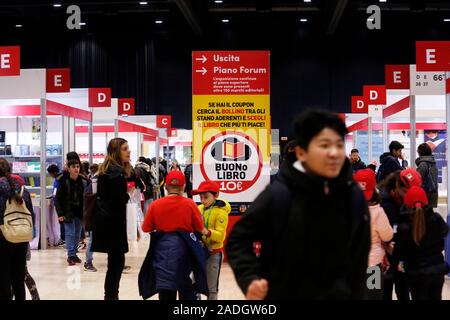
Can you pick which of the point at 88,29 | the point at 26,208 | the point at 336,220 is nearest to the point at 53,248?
the point at 26,208

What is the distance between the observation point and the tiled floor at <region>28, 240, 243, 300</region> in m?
5.90

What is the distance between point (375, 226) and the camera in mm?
3727

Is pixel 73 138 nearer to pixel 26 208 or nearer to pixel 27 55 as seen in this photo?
pixel 26 208

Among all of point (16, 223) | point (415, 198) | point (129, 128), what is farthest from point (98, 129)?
point (415, 198)

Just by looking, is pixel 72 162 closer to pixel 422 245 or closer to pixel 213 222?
pixel 213 222

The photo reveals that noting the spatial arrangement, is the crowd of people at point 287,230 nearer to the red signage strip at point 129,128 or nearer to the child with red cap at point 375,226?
the child with red cap at point 375,226

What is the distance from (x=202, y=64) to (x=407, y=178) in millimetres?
4084

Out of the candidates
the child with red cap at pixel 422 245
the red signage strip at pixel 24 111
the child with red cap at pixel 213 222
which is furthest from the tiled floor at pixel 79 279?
the red signage strip at pixel 24 111

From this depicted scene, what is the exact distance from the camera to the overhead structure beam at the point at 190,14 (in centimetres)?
1525

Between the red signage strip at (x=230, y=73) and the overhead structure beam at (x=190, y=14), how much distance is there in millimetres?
7990

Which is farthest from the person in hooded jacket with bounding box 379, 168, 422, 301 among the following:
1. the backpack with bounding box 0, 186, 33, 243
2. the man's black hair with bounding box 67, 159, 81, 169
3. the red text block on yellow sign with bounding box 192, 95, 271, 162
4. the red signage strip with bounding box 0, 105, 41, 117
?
the red signage strip with bounding box 0, 105, 41, 117

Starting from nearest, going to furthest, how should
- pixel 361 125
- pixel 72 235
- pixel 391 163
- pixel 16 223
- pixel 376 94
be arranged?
1. pixel 16 223
2. pixel 72 235
3. pixel 391 163
4. pixel 376 94
5. pixel 361 125

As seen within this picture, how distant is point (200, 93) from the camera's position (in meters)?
7.42

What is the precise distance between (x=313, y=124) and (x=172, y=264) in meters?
2.12
